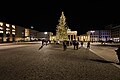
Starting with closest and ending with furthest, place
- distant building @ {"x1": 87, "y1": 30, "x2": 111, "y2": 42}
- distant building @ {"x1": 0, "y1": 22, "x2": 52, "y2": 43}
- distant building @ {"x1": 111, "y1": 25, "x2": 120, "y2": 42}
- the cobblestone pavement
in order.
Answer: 1. the cobblestone pavement
2. distant building @ {"x1": 0, "y1": 22, "x2": 52, "y2": 43}
3. distant building @ {"x1": 111, "y1": 25, "x2": 120, "y2": 42}
4. distant building @ {"x1": 87, "y1": 30, "x2": 111, "y2": 42}

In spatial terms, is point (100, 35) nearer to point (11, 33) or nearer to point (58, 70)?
point (11, 33)

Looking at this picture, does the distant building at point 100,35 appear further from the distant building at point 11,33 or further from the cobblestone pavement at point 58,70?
the cobblestone pavement at point 58,70

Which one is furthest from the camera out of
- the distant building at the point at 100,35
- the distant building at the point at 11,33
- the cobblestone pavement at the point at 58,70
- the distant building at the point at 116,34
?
the distant building at the point at 100,35

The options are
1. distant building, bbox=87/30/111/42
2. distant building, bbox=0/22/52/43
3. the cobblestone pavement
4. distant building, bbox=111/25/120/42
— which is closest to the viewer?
the cobblestone pavement

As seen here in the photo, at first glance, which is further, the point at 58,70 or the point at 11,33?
the point at 11,33

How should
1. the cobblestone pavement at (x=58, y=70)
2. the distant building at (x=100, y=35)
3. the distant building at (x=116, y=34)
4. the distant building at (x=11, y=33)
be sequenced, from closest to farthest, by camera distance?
the cobblestone pavement at (x=58, y=70)
the distant building at (x=11, y=33)
the distant building at (x=116, y=34)
the distant building at (x=100, y=35)

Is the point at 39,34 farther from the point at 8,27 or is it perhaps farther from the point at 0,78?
the point at 0,78

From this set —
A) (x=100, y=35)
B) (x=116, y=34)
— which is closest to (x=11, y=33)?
(x=100, y=35)

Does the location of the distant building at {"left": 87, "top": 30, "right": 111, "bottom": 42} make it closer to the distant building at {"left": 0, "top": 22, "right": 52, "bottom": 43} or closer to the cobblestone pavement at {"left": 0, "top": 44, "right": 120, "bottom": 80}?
the distant building at {"left": 0, "top": 22, "right": 52, "bottom": 43}

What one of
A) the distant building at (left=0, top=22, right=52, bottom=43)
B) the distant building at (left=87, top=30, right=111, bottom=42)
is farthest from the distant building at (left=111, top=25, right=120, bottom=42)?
the distant building at (left=0, top=22, right=52, bottom=43)

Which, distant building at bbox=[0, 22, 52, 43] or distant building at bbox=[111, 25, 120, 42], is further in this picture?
distant building at bbox=[111, 25, 120, 42]

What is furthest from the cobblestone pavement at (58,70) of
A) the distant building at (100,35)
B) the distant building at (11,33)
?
the distant building at (100,35)

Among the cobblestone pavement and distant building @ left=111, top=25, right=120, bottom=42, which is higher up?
distant building @ left=111, top=25, right=120, bottom=42

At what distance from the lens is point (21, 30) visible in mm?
120875
